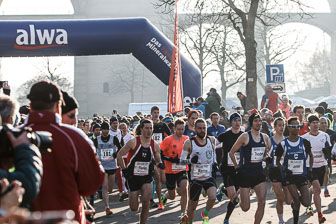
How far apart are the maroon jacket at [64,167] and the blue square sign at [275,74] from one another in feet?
48.1

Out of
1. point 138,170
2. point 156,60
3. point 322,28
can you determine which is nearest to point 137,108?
point 156,60

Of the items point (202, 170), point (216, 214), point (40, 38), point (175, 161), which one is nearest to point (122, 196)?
point (216, 214)

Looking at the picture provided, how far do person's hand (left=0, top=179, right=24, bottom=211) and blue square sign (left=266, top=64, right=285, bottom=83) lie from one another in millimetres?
15854

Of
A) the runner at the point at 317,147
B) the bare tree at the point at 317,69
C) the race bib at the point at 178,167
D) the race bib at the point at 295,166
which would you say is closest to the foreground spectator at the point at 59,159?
the race bib at the point at 295,166

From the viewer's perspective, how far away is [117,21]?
19.7 meters

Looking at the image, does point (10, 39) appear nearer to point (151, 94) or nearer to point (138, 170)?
point (138, 170)

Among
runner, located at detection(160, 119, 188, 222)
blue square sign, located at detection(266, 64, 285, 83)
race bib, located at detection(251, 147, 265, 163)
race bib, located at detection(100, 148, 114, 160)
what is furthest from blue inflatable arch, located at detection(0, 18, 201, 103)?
race bib, located at detection(251, 147, 265, 163)

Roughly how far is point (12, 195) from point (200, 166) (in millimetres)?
7412

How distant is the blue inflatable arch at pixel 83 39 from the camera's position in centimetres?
1936

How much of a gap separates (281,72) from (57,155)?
49.2 feet

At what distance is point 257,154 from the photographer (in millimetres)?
9766

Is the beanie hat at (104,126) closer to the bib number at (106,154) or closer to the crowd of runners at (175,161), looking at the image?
the crowd of runners at (175,161)

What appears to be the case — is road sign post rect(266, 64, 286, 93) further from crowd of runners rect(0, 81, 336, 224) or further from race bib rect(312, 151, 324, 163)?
race bib rect(312, 151, 324, 163)

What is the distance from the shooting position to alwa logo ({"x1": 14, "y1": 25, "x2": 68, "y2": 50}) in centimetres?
1934
